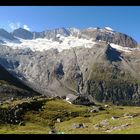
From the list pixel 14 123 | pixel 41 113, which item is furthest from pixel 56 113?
pixel 14 123

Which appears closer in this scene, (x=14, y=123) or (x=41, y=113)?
(x=14, y=123)

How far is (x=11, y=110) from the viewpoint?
338 feet

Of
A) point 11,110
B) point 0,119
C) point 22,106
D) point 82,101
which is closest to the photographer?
point 0,119

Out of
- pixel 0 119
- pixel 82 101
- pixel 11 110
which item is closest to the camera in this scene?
pixel 0 119

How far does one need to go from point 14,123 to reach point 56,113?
74.3ft

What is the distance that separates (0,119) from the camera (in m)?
90.3
